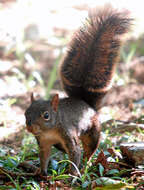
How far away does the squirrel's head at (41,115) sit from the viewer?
2553mm

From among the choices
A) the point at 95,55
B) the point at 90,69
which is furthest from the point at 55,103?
the point at 95,55

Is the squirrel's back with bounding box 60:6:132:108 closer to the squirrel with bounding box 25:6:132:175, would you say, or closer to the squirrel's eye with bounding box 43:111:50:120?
the squirrel with bounding box 25:6:132:175

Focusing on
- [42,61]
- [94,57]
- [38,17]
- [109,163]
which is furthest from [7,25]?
[109,163]

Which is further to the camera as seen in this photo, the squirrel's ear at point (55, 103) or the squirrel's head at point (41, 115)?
the squirrel's ear at point (55, 103)

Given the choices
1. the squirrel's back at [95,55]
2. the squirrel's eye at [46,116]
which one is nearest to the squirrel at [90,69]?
the squirrel's back at [95,55]

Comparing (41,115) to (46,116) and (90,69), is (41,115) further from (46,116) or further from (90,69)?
(90,69)

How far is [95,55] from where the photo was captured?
10.6ft

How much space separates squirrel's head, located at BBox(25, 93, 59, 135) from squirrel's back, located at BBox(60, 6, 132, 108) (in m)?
0.55

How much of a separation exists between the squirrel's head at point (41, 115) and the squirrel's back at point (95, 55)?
55 cm

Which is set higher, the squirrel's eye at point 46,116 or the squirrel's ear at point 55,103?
the squirrel's ear at point 55,103

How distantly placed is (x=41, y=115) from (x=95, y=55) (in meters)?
0.94

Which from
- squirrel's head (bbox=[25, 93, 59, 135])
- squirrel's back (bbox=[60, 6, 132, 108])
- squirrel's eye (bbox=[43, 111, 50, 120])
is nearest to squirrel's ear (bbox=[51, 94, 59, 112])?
squirrel's head (bbox=[25, 93, 59, 135])

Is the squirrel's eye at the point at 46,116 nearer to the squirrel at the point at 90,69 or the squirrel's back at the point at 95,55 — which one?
the squirrel at the point at 90,69

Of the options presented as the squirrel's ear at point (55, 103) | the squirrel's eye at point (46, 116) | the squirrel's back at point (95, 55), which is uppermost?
the squirrel's back at point (95, 55)
